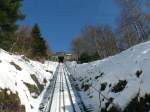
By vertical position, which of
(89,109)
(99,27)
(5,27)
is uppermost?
(99,27)

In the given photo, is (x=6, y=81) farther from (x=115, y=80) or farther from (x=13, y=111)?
(x=115, y=80)

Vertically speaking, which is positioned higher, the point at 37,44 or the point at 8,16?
the point at 37,44

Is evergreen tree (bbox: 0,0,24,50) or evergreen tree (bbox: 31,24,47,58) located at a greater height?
evergreen tree (bbox: 31,24,47,58)

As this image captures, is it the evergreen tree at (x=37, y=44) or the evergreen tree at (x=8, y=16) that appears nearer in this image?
the evergreen tree at (x=8, y=16)

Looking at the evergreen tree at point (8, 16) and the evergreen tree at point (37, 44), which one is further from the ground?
the evergreen tree at point (37, 44)

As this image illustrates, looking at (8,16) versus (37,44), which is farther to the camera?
(37,44)

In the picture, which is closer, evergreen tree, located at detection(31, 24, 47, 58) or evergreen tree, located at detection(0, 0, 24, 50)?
evergreen tree, located at detection(0, 0, 24, 50)

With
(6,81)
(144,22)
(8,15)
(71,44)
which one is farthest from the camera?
(71,44)

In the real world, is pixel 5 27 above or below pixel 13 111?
above

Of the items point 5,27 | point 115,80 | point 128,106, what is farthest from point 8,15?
point 128,106

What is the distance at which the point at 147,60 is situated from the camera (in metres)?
17.7

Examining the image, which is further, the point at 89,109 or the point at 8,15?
the point at 8,15

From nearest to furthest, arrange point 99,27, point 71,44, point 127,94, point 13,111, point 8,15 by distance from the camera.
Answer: point 127,94
point 13,111
point 8,15
point 99,27
point 71,44

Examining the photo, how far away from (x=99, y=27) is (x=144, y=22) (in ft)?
105
